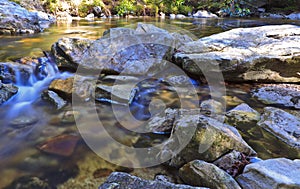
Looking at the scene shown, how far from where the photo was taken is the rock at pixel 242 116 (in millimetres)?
3172

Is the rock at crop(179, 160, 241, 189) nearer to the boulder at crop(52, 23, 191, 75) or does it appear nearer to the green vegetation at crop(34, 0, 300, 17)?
the boulder at crop(52, 23, 191, 75)

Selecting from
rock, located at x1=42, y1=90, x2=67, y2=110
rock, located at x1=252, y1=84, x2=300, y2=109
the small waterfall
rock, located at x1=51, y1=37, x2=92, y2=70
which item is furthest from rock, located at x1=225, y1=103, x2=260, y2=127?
rock, located at x1=51, y1=37, x2=92, y2=70

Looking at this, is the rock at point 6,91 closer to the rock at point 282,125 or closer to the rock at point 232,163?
the rock at point 232,163

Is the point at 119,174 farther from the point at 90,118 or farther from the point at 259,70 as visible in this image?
the point at 259,70

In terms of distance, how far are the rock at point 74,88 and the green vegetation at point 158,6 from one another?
1463 cm

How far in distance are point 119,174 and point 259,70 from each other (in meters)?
3.87

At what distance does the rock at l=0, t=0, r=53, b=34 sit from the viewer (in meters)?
9.09

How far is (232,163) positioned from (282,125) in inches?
49.8

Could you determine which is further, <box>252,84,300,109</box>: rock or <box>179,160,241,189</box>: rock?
<box>252,84,300,109</box>: rock

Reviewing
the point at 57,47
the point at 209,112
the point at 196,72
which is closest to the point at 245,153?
the point at 209,112

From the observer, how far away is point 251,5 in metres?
21.2

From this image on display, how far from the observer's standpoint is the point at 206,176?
6.20 ft

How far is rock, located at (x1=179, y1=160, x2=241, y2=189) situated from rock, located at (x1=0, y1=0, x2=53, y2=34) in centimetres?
937

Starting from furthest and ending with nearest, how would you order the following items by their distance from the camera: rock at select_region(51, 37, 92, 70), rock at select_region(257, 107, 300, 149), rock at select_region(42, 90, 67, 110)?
rock at select_region(51, 37, 92, 70), rock at select_region(42, 90, 67, 110), rock at select_region(257, 107, 300, 149)
